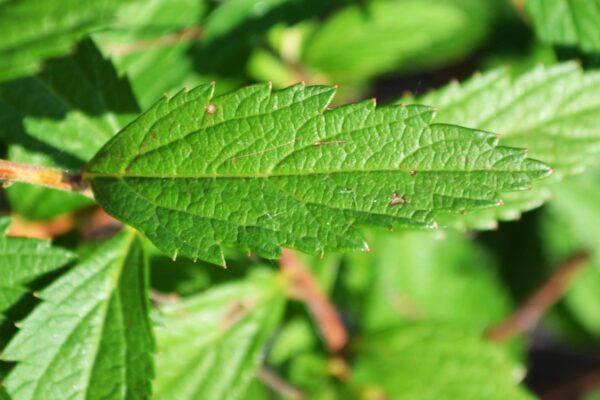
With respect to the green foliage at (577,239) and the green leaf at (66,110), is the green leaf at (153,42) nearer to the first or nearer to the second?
the green leaf at (66,110)

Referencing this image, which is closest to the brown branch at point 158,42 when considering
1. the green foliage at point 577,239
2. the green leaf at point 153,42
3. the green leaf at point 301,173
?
the green leaf at point 153,42

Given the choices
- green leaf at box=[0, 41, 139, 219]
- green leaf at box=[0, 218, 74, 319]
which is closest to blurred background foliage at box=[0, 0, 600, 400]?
green leaf at box=[0, 41, 139, 219]

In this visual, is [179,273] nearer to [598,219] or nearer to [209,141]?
[209,141]

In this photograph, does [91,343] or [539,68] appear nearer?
[91,343]

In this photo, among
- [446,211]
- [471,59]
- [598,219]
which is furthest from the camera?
[471,59]

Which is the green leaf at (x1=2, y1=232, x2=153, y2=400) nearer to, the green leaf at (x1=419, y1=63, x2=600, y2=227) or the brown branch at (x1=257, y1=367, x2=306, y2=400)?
the green leaf at (x1=419, y1=63, x2=600, y2=227)

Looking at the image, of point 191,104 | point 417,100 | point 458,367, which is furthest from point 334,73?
point 191,104

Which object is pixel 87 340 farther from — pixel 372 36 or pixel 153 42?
pixel 372 36
